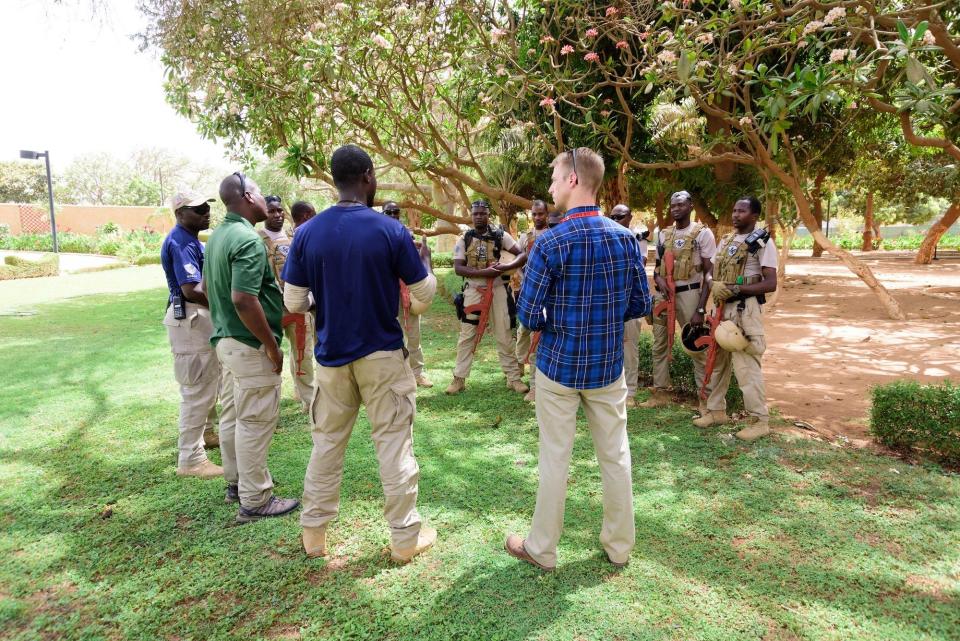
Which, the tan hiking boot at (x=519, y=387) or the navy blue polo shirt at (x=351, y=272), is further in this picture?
the tan hiking boot at (x=519, y=387)

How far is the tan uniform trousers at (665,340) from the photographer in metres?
5.66

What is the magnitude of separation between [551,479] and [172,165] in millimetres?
76822

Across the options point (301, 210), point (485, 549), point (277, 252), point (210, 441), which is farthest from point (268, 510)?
point (301, 210)

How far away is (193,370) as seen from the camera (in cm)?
427

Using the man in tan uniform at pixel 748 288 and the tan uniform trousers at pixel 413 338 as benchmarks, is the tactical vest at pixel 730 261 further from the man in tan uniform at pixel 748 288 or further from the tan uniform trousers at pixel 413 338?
the tan uniform trousers at pixel 413 338

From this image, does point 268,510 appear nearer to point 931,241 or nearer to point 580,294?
point 580,294

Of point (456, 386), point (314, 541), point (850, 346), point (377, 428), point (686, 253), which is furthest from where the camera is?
point (850, 346)

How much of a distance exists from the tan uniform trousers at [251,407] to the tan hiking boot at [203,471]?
2.78ft

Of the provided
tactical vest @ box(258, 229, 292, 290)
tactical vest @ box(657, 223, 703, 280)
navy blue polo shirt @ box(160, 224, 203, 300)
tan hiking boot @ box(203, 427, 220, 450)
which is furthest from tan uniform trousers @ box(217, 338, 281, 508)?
tactical vest @ box(657, 223, 703, 280)

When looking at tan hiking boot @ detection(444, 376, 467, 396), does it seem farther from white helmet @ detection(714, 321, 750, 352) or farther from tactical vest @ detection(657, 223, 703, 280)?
white helmet @ detection(714, 321, 750, 352)

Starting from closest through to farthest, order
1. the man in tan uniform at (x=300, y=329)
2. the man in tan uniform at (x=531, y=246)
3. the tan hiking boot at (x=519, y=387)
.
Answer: the man in tan uniform at (x=300, y=329) → the man in tan uniform at (x=531, y=246) → the tan hiking boot at (x=519, y=387)

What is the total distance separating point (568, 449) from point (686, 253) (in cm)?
335

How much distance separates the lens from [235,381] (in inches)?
137

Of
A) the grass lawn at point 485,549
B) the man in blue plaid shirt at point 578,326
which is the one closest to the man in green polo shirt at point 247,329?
the grass lawn at point 485,549
